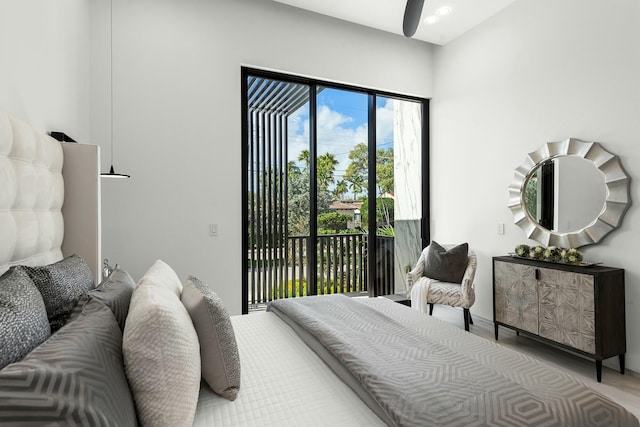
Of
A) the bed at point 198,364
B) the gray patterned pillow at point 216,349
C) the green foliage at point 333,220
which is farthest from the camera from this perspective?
the green foliage at point 333,220

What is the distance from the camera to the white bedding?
1.04 m

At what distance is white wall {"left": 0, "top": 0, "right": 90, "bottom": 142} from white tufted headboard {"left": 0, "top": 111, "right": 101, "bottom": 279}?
177 millimetres

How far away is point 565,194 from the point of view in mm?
2949

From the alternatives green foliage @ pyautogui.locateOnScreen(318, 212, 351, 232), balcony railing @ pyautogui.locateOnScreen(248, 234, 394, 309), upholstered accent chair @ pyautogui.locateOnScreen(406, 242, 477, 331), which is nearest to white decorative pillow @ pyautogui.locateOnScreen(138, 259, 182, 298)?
balcony railing @ pyautogui.locateOnScreen(248, 234, 394, 309)

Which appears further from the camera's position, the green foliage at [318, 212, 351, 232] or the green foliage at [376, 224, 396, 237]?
the green foliage at [376, 224, 396, 237]

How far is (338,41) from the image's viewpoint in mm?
3709

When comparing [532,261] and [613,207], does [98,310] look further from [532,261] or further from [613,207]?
[613,207]

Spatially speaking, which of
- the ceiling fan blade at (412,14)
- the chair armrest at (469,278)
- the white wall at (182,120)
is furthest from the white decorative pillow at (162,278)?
the chair armrest at (469,278)

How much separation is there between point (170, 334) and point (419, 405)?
28.9 inches

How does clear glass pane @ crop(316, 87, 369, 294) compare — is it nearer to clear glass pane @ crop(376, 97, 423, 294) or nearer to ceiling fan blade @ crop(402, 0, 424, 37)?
clear glass pane @ crop(376, 97, 423, 294)

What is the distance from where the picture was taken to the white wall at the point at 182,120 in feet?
9.39

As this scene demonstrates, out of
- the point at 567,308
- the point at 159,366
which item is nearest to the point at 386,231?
the point at 567,308

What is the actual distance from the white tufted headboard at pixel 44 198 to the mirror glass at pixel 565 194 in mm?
3459

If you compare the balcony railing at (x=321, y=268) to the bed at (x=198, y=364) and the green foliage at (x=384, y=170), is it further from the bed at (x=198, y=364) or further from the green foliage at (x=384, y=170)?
the bed at (x=198, y=364)
